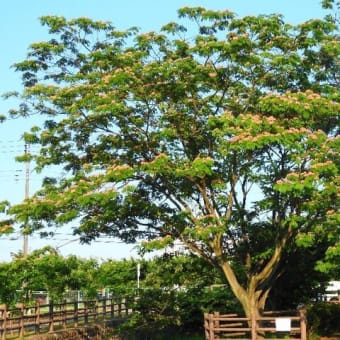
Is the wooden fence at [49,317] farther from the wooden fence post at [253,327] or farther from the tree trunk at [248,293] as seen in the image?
the wooden fence post at [253,327]

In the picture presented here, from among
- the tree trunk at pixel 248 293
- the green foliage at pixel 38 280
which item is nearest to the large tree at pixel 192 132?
the tree trunk at pixel 248 293

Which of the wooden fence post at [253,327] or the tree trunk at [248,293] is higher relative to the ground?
the tree trunk at [248,293]

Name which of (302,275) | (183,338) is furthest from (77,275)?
(302,275)

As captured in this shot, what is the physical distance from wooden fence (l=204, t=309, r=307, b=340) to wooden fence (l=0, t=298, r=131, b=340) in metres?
5.85

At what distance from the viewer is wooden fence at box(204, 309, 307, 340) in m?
19.2

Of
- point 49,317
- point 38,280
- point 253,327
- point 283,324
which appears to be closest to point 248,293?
point 253,327

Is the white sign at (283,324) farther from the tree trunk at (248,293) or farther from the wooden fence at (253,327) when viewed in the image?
the tree trunk at (248,293)

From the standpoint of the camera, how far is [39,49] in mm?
20188

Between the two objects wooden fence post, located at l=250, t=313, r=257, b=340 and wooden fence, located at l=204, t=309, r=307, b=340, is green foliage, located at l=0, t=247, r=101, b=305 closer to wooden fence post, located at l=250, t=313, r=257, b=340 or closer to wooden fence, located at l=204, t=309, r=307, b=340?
wooden fence, located at l=204, t=309, r=307, b=340

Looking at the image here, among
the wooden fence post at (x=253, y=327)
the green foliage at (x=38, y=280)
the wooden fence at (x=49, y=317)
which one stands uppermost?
the green foliage at (x=38, y=280)

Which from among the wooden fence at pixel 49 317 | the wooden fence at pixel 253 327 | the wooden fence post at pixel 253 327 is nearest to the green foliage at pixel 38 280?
the wooden fence at pixel 49 317

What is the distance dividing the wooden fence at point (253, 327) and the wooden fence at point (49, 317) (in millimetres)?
5846

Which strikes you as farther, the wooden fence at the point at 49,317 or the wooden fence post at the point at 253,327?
the wooden fence at the point at 49,317

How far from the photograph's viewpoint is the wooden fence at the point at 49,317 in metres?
21.2
